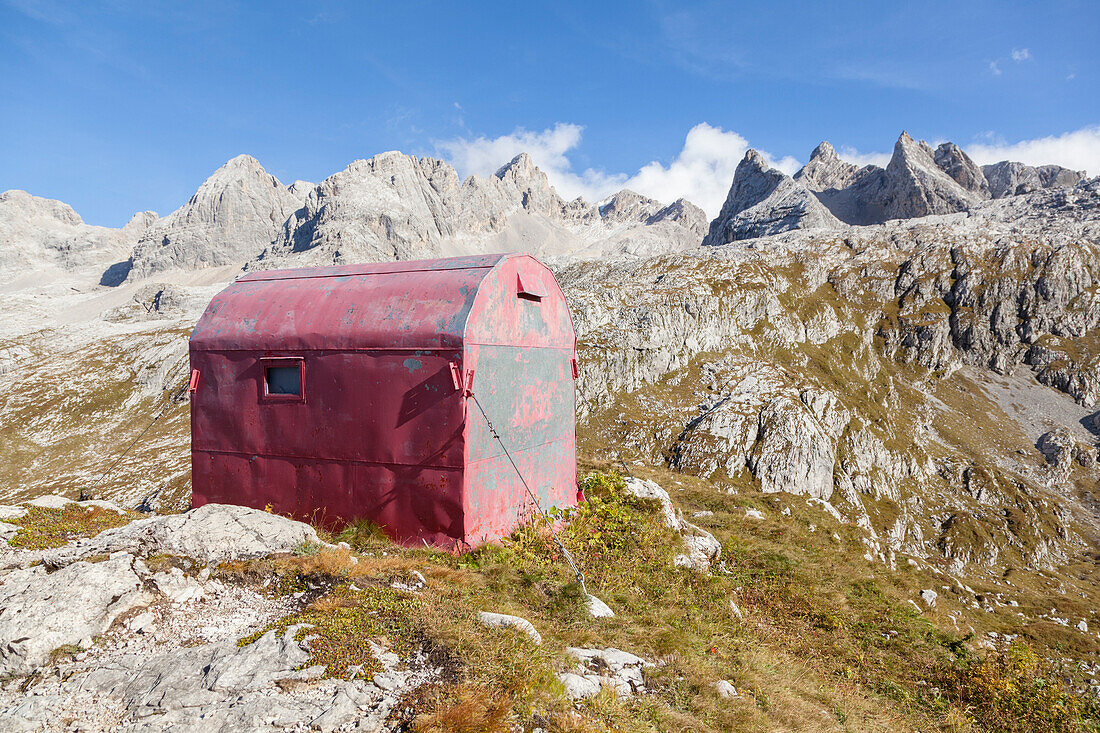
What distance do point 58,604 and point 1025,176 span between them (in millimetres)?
180035

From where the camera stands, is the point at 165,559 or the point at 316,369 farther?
the point at 316,369

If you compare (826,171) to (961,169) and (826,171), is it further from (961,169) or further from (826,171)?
(961,169)

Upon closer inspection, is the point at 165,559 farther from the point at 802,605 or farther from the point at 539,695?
the point at 802,605

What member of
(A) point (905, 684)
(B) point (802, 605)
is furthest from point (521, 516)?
(A) point (905, 684)

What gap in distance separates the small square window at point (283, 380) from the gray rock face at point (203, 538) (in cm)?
317

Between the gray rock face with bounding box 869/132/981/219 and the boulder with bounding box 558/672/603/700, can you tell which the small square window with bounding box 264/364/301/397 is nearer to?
the boulder with bounding box 558/672/603/700

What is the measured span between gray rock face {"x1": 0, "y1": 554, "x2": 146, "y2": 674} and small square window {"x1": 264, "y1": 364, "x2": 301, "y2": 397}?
5.03 meters

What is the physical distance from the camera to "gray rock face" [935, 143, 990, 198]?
5069 inches

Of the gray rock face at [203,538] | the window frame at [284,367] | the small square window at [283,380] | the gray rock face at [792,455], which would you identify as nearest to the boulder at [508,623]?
the gray rock face at [203,538]

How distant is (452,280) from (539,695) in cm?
846

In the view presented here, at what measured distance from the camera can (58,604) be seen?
23.1 ft

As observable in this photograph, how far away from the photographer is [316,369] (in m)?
12.4

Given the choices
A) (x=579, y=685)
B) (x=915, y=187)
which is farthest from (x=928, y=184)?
(x=579, y=685)

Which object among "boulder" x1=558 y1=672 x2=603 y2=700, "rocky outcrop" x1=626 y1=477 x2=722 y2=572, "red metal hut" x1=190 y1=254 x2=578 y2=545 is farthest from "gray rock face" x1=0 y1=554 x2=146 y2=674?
"rocky outcrop" x1=626 y1=477 x2=722 y2=572
